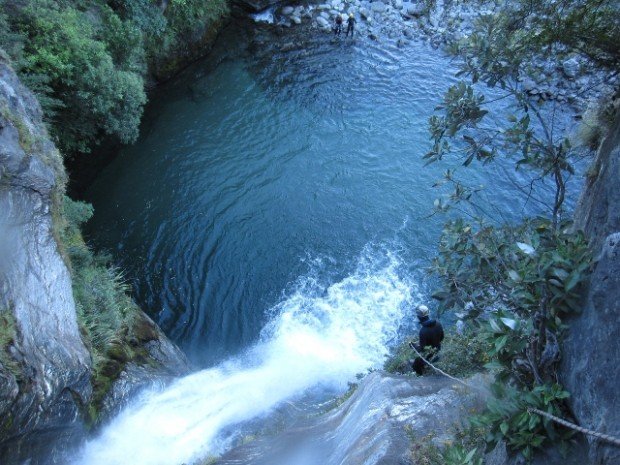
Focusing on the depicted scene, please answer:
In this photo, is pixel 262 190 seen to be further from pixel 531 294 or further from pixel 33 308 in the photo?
pixel 531 294

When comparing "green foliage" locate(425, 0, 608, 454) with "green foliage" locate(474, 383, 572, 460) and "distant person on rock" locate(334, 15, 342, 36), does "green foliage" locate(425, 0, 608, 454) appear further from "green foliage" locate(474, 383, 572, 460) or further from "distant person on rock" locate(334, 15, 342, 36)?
"distant person on rock" locate(334, 15, 342, 36)

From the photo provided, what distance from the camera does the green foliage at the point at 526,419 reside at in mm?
5176

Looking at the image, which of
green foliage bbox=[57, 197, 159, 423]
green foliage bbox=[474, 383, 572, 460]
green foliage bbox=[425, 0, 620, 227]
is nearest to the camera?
green foliage bbox=[474, 383, 572, 460]

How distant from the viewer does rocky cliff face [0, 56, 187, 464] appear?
8.81 meters

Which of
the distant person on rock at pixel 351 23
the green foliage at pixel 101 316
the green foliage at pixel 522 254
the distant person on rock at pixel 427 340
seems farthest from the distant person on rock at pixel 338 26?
the distant person on rock at pixel 427 340

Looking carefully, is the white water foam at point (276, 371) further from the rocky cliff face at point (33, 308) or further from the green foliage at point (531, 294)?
the green foliage at point (531, 294)


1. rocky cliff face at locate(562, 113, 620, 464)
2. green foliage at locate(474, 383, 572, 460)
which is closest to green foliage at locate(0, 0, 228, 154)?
green foliage at locate(474, 383, 572, 460)

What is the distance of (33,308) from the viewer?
378 inches

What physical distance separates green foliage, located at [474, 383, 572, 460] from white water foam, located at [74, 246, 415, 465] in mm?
8797

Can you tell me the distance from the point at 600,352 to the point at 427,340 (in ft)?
19.4

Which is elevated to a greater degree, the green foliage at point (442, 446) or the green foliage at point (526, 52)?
the green foliage at point (526, 52)

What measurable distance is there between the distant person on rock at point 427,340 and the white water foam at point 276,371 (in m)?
4.03

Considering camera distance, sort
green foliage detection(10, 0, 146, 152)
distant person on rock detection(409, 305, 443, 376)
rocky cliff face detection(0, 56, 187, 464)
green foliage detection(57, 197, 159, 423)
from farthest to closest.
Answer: green foliage detection(10, 0, 146, 152) < green foliage detection(57, 197, 159, 423) < distant person on rock detection(409, 305, 443, 376) < rocky cliff face detection(0, 56, 187, 464)

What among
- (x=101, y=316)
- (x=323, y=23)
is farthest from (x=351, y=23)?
(x=101, y=316)
